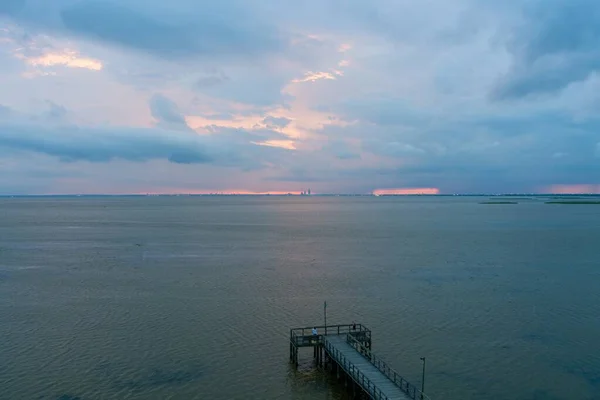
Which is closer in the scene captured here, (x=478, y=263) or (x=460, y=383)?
(x=460, y=383)

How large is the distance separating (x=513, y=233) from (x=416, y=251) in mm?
43320

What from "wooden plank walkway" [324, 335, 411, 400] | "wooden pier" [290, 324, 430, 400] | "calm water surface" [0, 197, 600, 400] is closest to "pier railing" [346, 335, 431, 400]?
"wooden pier" [290, 324, 430, 400]

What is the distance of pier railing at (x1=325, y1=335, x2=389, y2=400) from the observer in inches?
1038

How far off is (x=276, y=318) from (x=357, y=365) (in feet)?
48.4

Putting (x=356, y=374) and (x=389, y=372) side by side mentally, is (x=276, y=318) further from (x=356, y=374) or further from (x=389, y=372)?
(x=389, y=372)

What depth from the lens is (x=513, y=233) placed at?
11544 centimetres

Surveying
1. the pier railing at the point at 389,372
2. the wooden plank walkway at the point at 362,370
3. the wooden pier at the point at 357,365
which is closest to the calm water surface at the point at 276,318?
the wooden pier at the point at 357,365

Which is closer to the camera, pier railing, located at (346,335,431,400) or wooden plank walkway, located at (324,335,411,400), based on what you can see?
wooden plank walkway, located at (324,335,411,400)

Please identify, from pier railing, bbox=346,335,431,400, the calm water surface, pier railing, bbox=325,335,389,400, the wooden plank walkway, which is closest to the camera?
pier railing, bbox=325,335,389,400

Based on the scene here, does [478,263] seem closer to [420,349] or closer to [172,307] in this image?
[420,349]

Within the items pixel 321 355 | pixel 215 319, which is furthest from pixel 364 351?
pixel 215 319

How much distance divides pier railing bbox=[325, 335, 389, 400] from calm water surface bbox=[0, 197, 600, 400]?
5.80 feet

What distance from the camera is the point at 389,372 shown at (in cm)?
2973

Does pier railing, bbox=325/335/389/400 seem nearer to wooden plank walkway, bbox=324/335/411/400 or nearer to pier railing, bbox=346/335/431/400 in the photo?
wooden plank walkway, bbox=324/335/411/400
